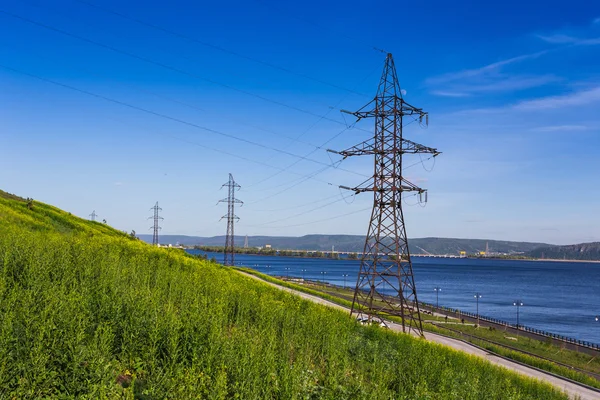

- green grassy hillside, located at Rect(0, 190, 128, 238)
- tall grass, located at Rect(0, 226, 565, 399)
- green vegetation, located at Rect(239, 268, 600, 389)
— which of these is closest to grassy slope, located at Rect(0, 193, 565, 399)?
tall grass, located at Rect(0, 226, 565, 399)

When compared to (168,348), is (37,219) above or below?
above

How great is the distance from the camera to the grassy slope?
32.2 feet

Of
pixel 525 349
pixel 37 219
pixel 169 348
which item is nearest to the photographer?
pixel 169 348

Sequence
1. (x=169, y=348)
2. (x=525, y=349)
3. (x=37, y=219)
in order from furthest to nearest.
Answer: (x=525, y=349) < (x=37, y=219) < (x=169, y=348)

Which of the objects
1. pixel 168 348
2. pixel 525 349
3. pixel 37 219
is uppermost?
pixel 37 219

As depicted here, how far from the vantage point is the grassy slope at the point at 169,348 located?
9.82m

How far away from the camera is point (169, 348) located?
12.1 m

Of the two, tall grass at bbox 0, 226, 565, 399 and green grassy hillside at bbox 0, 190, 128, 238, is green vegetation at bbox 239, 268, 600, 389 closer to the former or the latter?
tall grass at bbox 0, 226, 565, 399

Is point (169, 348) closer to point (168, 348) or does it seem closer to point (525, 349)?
point (168, 348)

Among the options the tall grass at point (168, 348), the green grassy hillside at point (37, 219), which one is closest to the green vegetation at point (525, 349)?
the tall grass at point (168, 348)

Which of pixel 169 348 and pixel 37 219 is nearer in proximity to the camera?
pixel 169 348

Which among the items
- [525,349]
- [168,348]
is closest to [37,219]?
[168,348]

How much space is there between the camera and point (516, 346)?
61.1 meters

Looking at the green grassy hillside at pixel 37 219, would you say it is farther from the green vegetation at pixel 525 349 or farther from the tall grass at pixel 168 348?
the green vegetation at pixel 525 349
